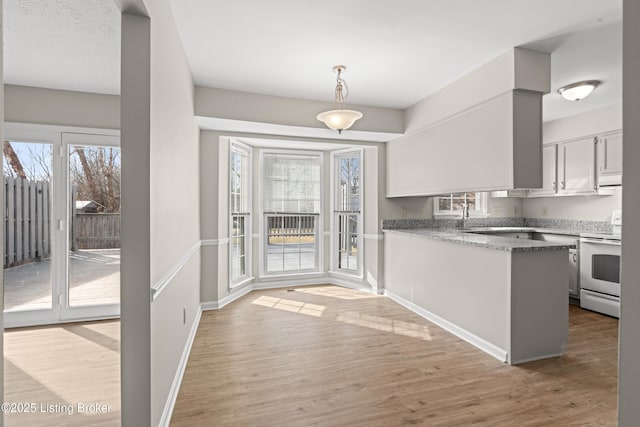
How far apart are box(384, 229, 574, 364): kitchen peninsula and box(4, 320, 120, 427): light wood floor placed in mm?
3023

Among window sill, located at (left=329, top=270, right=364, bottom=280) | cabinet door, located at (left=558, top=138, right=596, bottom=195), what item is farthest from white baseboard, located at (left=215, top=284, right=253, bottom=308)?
cabinet door, located at (left=558, top=138, right=596, bottom=195)

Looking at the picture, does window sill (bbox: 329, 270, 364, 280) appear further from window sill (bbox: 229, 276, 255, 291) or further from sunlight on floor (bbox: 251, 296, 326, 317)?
window sill (bbox: 229, 276, 255, 291)

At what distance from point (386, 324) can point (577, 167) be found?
3534 mm

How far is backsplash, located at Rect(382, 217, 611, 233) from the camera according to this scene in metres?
4.75

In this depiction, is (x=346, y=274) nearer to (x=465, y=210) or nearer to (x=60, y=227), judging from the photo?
(x=465, y=210)

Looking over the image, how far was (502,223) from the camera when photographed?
5758 millimetres

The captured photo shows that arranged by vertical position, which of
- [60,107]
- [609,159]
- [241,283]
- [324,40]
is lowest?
[241,283]

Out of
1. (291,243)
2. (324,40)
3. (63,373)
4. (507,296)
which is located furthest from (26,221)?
(507,296)

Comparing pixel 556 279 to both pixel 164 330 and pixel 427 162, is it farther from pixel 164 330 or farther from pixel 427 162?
pixel 164 330

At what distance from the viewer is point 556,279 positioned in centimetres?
294

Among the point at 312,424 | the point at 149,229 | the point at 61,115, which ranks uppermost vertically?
the point at 61,115

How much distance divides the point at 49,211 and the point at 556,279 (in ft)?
17.4

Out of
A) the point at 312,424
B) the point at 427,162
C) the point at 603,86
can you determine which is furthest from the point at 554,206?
the point at 312,424

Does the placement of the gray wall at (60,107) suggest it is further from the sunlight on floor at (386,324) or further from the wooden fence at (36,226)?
the sunlight on floor at (386,324)
